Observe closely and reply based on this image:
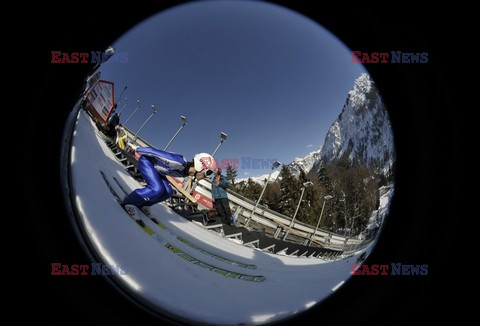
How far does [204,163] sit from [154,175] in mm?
623

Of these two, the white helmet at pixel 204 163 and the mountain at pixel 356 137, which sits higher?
the mountain at pixel 356 137

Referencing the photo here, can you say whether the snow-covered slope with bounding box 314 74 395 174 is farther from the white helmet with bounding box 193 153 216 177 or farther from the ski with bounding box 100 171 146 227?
the ski with bounding box 100 171 146 227

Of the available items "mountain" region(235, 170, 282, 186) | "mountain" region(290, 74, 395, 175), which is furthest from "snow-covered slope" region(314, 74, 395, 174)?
"mountain" region(235, 170, 282, 186)

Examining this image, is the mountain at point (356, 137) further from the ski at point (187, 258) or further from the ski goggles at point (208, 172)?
the ski at point (187, 258)

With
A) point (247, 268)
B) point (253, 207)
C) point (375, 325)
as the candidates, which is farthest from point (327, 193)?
point (247, 268)

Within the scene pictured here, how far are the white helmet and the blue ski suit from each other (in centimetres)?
19

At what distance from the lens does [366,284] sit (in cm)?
126

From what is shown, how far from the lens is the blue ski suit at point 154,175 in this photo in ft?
6.16

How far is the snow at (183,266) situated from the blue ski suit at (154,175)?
5.4 inches

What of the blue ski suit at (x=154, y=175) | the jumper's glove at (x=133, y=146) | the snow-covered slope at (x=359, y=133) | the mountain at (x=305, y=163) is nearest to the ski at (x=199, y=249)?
the blue ski suit at (x=154, y=175)

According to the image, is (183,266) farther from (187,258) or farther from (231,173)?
(231,173)

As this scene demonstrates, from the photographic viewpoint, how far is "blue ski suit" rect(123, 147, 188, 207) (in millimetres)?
1877

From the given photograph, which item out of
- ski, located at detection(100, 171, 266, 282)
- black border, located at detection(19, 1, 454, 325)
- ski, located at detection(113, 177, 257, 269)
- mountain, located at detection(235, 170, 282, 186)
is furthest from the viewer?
ski, located at detection(113, 177, 257, 269)

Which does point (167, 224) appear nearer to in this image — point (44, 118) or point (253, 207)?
point (253, 207)
